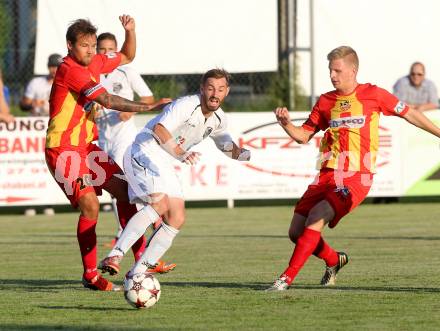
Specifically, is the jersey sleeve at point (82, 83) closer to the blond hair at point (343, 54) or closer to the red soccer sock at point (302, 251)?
the blond hair at point (343, 54)

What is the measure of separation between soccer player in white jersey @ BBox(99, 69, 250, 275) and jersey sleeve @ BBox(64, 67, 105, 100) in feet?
Answer: 1.62

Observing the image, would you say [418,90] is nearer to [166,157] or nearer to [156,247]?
[166,157]

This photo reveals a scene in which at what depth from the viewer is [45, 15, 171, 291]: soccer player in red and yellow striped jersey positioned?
8773 mm

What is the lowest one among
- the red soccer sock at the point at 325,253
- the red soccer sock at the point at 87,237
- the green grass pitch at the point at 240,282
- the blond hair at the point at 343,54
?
the green grass pitch at the point at 240,282

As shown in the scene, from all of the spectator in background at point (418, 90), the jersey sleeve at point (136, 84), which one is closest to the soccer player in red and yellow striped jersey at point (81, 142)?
the jersey sleeve at point (136, 84)

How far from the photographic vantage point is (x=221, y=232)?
1408 centimetres

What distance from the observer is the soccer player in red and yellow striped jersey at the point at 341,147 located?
344 inches

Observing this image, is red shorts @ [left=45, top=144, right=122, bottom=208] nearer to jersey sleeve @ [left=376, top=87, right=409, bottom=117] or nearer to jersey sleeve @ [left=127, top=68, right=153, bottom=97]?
jersey sleeve @ [left=376, top=87, right=409, bottom=117]

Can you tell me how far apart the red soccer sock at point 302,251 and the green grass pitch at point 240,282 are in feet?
0.50

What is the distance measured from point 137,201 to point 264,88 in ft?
37.0

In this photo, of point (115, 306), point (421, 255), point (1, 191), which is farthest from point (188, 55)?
point (115, 306)

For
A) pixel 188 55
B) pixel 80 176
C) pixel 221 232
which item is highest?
pixel 188 55

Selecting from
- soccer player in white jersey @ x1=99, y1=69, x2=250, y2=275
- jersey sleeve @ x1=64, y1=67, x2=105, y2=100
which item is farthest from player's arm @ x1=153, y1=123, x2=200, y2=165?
jersey sleeve @ x1=64, y1=67, x2=105, y2=100

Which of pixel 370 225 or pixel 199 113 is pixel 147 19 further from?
pixel 199 113
